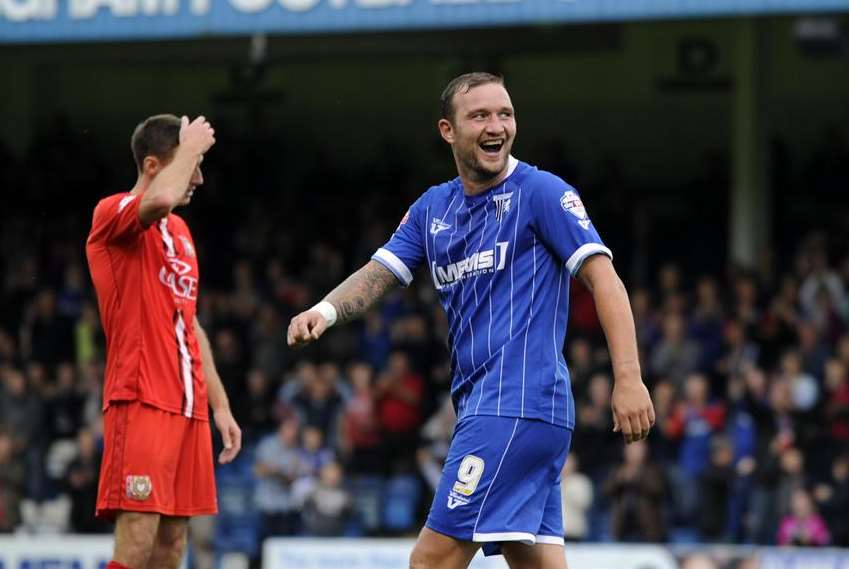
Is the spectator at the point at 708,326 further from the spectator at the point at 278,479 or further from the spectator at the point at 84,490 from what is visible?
the spectator at the point at 84,490

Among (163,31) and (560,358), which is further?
(163,31)

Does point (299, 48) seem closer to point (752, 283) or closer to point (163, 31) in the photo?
point (163, 31)

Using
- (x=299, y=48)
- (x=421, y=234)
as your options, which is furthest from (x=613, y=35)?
(x=421, y=234)

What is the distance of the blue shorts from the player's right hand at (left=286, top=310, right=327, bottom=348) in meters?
0.60

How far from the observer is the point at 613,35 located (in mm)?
19438

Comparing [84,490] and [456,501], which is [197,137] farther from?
[84,490]

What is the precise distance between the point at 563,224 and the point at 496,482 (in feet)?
2.89

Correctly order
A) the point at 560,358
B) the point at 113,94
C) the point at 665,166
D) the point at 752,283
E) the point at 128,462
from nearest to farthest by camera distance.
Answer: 1. the point at 560,358
2. the point at 128,462
3. the point at 752,283
4. the point at 665,166
5. the point at 113,94

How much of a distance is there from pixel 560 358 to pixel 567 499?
803cm

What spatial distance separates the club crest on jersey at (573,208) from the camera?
5625mm

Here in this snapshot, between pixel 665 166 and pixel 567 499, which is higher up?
pixel 665 166

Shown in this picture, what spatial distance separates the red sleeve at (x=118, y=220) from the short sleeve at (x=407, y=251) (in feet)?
3.11

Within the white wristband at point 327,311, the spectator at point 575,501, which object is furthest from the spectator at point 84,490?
the white wristband at point 327,311

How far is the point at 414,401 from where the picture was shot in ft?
50.6
